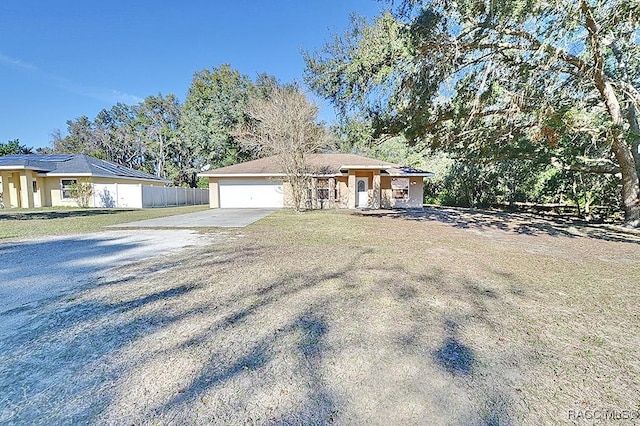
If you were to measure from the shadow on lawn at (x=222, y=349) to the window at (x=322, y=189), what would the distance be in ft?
50.5

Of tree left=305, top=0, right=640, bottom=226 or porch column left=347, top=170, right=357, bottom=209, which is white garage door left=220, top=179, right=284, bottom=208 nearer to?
porch column left=347, top=170, right=357, bottom=209

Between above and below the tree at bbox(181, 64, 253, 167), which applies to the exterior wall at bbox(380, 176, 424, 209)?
below

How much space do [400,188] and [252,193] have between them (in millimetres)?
10007

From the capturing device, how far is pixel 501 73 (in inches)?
355

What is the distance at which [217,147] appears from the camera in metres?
27.3

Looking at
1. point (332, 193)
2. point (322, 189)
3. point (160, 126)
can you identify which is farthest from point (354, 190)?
point (160, 126)

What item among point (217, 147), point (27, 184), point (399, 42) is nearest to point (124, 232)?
point (399, 42)

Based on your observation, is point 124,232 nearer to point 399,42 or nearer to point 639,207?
point 399,42

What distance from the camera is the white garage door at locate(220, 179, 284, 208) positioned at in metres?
19.4

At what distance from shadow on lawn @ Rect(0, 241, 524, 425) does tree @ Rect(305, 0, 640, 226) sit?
22.2ft

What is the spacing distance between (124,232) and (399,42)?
960cm

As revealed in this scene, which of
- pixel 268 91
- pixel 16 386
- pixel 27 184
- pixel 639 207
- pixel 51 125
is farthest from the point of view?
pixel 51 125

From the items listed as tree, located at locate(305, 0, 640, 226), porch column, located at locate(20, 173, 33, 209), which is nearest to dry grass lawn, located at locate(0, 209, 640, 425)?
tree, located at locate(305, 0, 640, 226)

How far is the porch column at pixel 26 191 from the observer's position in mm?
19266
